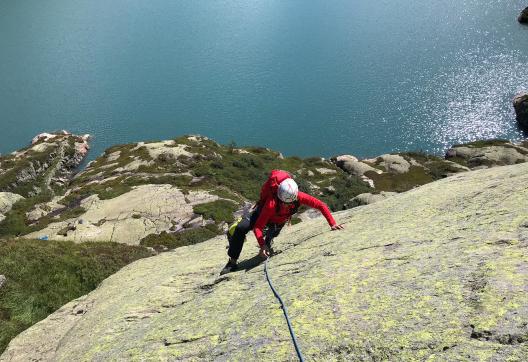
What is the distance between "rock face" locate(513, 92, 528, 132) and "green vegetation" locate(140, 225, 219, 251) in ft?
358

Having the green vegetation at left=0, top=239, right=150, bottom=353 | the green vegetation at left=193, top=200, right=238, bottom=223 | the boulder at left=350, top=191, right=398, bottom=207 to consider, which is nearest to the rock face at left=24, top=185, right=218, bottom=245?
the green vegetation at left=193, top=200, right=238, bottom=223

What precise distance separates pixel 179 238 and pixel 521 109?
113706mm

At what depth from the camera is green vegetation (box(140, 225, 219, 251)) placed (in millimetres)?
35875

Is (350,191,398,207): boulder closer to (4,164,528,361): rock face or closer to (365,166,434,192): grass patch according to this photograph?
(365,166,434,192): grass patch

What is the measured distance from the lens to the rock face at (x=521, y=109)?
112000 millimetres

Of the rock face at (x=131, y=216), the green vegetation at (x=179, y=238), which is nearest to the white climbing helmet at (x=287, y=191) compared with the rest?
the green vegetation at (x=179, y=238)

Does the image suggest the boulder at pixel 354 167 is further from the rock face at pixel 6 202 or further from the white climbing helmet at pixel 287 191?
the white climbing helmet at pixel 287 191

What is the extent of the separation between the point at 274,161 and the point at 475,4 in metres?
151

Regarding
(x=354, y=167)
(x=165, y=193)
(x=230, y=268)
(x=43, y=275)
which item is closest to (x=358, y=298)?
(x=230, y=268)

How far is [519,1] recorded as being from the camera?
183250 mm

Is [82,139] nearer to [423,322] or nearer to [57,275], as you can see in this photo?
[57,275]

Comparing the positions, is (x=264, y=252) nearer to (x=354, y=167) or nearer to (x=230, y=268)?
(x=230, y=268)

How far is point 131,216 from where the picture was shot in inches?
1635

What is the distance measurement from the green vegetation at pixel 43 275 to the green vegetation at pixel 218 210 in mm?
17318
